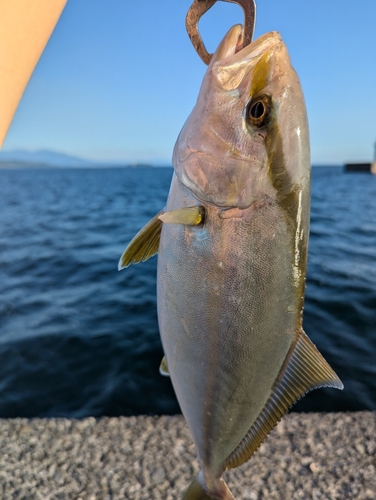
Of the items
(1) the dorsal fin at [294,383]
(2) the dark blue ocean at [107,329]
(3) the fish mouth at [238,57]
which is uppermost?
(3) the fish mouth at [238,57]

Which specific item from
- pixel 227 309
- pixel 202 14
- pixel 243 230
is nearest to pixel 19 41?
pixel 202 14

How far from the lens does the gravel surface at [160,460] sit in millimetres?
2699

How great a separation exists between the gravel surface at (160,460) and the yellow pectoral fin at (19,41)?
231 cm

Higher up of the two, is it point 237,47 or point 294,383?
point 237,47

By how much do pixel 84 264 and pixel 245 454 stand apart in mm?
9228

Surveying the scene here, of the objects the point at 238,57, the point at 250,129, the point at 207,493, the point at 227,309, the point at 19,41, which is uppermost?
the point at 19,41

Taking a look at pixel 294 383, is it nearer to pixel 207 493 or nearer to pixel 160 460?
pixel 207 493

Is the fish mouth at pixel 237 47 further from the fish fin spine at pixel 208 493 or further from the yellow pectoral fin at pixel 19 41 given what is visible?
the fish fin spine at pixel 208 493

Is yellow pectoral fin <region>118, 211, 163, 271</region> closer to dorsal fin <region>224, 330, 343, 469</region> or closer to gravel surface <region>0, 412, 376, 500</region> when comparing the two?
dorsal fin <region>224, 330, 343, 469</region>

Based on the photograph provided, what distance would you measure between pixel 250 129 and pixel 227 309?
0.56 meters

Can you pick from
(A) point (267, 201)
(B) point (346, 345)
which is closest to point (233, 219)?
(A) point (267, 201)

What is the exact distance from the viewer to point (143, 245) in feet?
4.73

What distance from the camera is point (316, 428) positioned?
3.29 meters

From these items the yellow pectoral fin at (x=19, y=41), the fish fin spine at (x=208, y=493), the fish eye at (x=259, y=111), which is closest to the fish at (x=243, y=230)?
the fish eye at (x=259, y=111)
